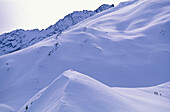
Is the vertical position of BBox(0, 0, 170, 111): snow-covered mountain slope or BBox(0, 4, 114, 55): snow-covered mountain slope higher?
BBox(0, 4, 114, 55): snow-covered mountain slope

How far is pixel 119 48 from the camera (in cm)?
970

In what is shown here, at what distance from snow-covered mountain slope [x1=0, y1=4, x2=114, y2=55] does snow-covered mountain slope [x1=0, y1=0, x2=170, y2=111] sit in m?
107

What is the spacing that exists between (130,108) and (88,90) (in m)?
1.14

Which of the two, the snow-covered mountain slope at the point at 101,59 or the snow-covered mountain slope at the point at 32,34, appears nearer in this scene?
the snow-covered mountain slope at the point at 101,59

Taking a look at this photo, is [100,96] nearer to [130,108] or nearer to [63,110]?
[130,108]

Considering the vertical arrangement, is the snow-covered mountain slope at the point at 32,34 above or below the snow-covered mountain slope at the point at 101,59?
above

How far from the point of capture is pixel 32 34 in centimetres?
14812

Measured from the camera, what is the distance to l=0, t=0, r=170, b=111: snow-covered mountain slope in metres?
7.79

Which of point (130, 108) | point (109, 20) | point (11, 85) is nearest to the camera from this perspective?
point (130, 108)

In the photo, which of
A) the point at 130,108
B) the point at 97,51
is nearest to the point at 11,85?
the point at 97,51

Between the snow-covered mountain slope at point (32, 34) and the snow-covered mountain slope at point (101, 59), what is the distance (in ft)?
351

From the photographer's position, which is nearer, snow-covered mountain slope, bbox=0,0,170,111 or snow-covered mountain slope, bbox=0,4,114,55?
snow-covered mountain slope, bbox=0,0,170,111

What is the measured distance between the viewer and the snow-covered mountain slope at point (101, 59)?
7793mm

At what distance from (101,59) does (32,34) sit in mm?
150112
